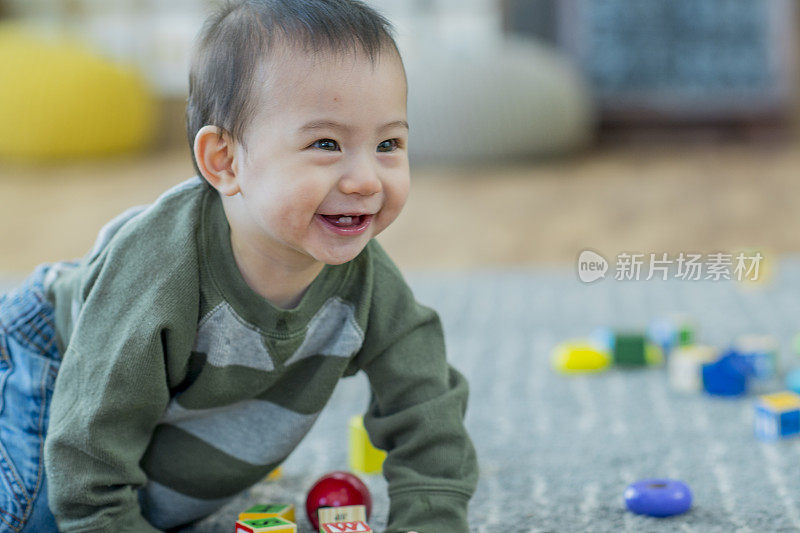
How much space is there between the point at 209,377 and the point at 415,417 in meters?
0.16

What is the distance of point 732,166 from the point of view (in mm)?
2873

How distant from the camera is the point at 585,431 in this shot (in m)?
1.08

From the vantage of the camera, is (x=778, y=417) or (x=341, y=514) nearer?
(x=341, y=514)

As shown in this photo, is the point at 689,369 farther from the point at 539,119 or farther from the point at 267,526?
the point at 539,119

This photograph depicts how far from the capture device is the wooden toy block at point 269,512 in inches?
29.7

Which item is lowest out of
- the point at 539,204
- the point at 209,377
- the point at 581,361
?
the point at 209,377

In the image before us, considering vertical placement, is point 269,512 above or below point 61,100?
below

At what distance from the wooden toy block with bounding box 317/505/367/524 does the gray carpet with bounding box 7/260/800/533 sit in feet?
0.25

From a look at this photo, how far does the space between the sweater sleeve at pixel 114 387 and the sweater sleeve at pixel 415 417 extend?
16 centimetres

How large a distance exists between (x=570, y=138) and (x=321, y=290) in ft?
8.05
